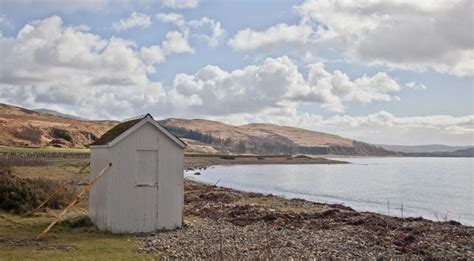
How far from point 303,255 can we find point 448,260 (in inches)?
164

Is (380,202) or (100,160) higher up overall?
(100,160)

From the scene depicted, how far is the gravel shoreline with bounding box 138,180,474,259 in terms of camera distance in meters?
15.9

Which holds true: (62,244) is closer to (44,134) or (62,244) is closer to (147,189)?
(147,189)

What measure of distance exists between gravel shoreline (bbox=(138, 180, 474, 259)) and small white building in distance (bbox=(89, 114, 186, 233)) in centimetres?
81

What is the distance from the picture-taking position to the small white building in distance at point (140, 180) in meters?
18.9

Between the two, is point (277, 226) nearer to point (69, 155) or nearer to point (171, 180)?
point (171, 180)

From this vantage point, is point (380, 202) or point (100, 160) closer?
point (100, 160)

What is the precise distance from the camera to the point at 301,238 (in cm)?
1869

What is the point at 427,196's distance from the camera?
5744 centimetres

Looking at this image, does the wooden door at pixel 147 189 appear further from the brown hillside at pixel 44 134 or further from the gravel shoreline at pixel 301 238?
the brown hillside at pixel 44 134

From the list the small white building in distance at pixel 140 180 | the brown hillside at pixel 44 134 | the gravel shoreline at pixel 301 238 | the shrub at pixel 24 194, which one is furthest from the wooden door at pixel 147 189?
the brown hillside at pixel 44 134

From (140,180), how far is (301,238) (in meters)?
5.84

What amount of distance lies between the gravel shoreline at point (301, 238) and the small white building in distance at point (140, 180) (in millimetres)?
809

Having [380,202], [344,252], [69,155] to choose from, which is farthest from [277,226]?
[69,155]
